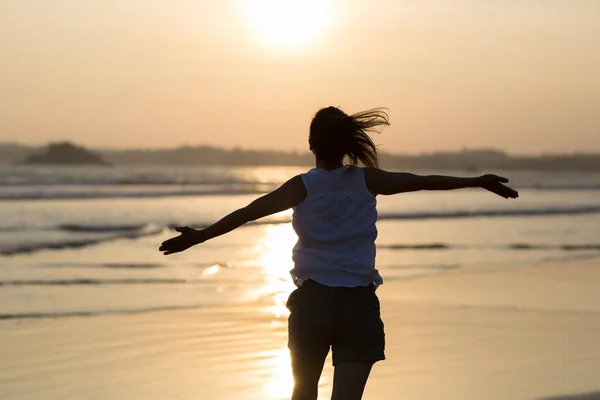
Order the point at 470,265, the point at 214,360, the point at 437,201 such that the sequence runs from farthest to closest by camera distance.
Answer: the point at 437,201 < the point at 470,265 < the point at 214,360

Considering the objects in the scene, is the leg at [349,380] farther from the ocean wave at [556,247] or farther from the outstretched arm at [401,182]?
the ocean wave at [556,247]

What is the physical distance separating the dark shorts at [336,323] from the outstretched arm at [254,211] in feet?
1.18

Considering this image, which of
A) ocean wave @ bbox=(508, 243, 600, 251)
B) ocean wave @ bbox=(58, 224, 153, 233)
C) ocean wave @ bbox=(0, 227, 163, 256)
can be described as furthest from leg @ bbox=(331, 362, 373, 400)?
ocean wave @ bbox=(58, 224, 153, 233)

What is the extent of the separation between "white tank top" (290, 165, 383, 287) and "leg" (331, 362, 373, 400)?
1.14ft

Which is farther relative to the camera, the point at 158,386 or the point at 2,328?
the point at 2,328

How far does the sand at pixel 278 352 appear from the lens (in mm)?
7395

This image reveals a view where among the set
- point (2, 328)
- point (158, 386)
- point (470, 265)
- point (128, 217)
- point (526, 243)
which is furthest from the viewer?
point (128, 217)

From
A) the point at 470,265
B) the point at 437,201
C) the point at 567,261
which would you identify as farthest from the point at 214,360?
the point at 437,201

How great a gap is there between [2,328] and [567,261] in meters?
10.3

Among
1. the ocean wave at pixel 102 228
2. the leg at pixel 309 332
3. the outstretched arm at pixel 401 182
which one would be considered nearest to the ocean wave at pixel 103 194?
the ocean wave at pixel 102 228

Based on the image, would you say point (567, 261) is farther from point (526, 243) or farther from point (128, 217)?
point (128, 217)

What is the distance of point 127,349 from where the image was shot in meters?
8.85

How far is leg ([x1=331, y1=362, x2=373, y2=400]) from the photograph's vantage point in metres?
4.28

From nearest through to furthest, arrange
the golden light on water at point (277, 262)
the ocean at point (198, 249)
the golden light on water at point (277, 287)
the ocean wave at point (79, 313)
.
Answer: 1. the golden light on water at point (277, 287)
2. the ocean wave at point (79, 313)
3. the golden light on water at point (277, 262)
4. the ocean at point (198, 249)
